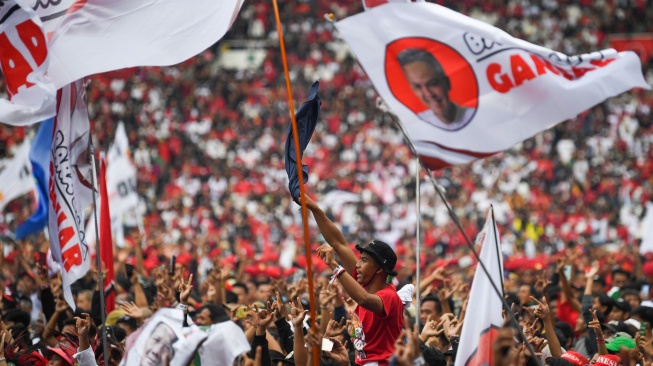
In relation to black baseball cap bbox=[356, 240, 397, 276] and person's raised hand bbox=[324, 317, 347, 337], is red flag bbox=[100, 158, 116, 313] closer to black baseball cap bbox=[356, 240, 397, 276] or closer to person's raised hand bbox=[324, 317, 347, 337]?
person's raised hand bbox=[324, 317, 347, 337]

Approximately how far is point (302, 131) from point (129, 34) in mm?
1481

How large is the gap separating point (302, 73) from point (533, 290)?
23879 mm

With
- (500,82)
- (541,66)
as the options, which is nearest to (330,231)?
(500,82)

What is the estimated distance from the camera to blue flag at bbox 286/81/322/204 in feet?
19.2

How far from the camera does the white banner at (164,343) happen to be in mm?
4809

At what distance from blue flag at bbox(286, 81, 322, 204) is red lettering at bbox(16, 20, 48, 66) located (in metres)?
1.79

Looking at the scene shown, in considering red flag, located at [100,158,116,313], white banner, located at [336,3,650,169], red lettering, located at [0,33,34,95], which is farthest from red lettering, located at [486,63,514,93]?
red flag, located at [100,158,116,313]

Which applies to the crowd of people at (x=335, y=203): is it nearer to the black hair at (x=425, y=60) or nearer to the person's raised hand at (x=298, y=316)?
the person's raised hand at (x=298, y=316)

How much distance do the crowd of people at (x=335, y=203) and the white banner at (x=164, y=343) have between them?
633mm

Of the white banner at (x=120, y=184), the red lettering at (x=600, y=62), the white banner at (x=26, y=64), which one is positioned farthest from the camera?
the white banner at (x=120, y=184)

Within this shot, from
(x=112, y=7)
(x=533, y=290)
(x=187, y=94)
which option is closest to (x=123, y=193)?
(x=533, y=290)

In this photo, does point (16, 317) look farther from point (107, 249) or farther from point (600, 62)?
point (600, 62)

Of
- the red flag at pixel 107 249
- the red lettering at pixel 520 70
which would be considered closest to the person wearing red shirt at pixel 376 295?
the red lettering at pixel 520 70

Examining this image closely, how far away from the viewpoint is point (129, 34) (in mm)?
6945
